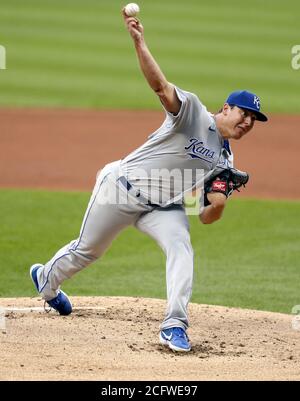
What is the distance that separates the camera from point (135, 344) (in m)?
6.15

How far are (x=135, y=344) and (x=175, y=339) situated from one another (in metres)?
0.28

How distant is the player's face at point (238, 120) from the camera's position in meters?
6.22

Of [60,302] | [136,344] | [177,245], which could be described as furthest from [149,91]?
[136,344]

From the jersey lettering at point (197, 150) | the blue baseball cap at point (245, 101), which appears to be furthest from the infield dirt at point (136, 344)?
the blue baseball cap at point (245, 101)

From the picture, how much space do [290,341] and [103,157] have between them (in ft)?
27.7

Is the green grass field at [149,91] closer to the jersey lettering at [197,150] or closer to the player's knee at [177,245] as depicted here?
the player's knee at [177,245]

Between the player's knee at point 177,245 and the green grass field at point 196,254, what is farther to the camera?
the green grass field at point 196,254

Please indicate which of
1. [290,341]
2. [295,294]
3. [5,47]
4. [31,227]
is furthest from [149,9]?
[290,341]

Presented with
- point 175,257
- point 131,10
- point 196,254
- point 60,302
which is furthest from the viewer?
point 196,254

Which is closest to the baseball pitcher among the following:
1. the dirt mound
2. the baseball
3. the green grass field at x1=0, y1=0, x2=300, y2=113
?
the dirt mound

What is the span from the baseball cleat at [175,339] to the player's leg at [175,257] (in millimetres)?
29

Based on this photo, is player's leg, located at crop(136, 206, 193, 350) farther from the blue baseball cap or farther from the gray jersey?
the blue baseball cap

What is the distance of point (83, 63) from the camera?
21969 mm

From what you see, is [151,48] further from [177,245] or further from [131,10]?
[131,10]
